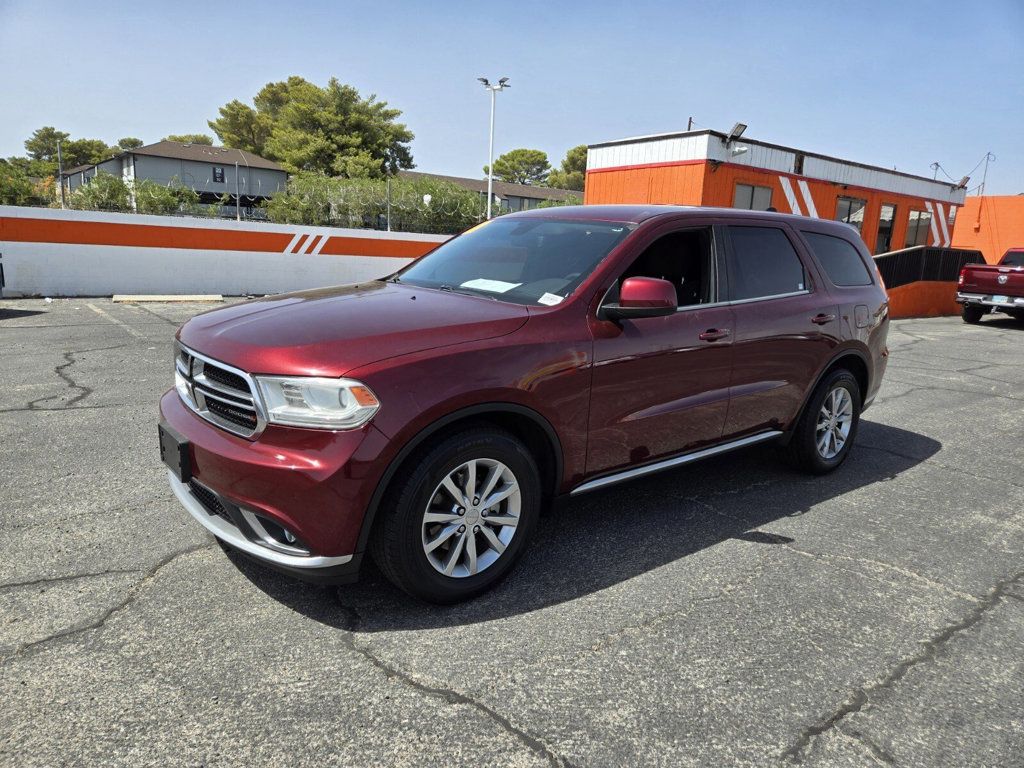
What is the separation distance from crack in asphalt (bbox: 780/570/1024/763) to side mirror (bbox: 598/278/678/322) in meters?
1.76

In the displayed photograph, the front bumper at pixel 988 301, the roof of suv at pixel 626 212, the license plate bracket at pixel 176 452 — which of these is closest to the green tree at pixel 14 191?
the front bumper at pixel 988 301

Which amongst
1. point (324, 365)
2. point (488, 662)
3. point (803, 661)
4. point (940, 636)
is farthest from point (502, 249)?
point (940, 636)

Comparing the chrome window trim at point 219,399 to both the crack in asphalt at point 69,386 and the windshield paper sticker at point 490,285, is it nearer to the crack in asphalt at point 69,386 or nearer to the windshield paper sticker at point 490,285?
the windshield paper sticker at point 490,285

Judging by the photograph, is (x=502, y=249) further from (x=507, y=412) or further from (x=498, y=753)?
(x=498, y=753)

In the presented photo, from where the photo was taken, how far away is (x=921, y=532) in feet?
13.4

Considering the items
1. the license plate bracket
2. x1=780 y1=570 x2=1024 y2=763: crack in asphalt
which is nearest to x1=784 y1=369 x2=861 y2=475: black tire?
x1=780 y1=570 x2=1024 y2=763: crack in asphalt

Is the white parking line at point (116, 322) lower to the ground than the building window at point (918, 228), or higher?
lower

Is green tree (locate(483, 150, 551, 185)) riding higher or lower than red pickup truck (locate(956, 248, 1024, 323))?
higher

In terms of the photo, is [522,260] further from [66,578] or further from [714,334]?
[66,578]

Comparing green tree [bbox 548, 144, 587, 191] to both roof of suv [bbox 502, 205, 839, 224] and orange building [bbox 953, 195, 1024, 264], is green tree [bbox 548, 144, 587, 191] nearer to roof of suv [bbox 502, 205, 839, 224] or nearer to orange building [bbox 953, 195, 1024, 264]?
orange building [bbox 953, 195, 1024, 264]

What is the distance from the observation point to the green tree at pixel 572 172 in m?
95.9

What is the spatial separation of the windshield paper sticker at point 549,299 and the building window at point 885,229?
63.0 ft

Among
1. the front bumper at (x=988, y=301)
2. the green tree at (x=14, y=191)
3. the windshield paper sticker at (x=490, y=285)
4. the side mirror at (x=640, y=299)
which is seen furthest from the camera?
the green tree at (x=14, y=191)

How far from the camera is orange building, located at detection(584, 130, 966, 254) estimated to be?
15414 mm
